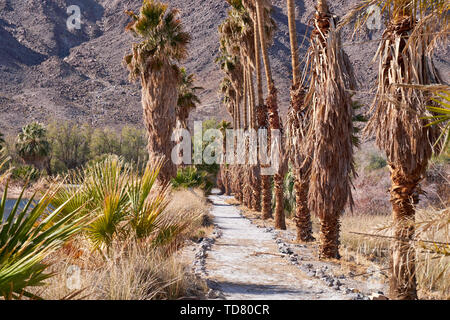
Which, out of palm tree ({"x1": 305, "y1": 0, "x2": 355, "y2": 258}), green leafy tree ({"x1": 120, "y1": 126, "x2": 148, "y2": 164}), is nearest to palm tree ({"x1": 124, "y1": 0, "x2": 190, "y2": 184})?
palm tree ({"x1": 305, "y1": 0, "x2": 355, "y2": 258})

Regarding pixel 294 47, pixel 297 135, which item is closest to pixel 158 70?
pixel 294 47

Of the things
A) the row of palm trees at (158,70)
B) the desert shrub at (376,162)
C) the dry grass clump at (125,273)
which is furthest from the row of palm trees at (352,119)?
the desert shrub at (376,162)

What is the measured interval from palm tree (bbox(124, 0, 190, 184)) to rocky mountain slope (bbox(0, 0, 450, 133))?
43.8 meters

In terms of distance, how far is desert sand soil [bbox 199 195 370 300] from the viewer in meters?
7.05

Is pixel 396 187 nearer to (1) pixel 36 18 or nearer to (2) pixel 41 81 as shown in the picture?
(2) pixel 41 81

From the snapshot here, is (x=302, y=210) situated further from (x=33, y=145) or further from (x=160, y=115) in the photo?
(x=33, y=145)

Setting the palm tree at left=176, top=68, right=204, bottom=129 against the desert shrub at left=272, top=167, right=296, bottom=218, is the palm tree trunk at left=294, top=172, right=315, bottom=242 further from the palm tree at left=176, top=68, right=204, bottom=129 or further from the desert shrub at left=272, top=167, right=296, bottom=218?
the palm tree at left=176, top=68, right=204, bottom=129

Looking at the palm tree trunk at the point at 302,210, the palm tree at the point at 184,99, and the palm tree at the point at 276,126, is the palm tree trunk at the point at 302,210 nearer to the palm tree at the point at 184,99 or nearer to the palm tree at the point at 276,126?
the palm tree at the point at 276,126

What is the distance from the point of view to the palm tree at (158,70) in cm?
1983

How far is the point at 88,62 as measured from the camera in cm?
11938

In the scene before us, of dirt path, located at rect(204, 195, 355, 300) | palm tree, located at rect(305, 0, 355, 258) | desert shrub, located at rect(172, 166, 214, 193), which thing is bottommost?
dirt path, located at rect(204, 195, 355, 300)

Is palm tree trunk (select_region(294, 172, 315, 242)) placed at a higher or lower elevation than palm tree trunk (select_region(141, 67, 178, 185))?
lower

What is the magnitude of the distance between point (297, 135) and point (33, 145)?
147ft
